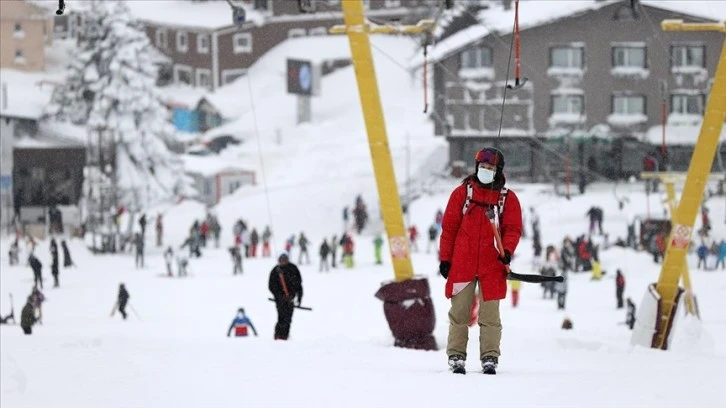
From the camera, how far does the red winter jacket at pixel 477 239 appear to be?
26.0 ft

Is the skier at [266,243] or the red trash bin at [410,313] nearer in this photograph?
the red trash bin at [410,313]

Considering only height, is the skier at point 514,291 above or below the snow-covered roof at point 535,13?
below

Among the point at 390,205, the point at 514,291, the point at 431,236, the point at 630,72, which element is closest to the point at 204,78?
the point at 630,72

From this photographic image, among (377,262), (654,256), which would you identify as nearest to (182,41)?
(377,262)

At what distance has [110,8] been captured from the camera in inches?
1969

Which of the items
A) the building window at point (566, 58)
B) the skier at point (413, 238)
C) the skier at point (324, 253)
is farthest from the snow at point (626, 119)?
the skier at point (324, 253)

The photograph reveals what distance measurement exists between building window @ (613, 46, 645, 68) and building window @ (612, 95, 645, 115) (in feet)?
6.18

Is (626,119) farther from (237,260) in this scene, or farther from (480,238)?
(480,238)

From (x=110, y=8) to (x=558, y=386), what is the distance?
146ft

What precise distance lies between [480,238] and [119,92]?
43.4 metres

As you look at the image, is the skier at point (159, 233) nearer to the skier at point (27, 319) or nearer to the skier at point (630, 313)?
the skier at point (630, 313)

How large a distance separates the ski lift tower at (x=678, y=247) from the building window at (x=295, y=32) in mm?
67697

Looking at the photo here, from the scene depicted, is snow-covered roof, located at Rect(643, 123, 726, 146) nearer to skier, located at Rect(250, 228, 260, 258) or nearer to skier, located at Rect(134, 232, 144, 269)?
skier, located at Rect(250, 228, 260, 258)

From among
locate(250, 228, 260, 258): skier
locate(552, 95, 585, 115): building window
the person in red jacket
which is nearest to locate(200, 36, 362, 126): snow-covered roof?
locate(552, 95, 585, 115): building window
